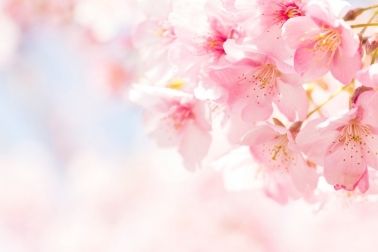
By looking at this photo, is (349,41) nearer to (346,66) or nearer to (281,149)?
(346,66)

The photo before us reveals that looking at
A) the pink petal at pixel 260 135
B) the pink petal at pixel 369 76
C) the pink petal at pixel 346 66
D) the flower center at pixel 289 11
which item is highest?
the flower center at pixel 289 11

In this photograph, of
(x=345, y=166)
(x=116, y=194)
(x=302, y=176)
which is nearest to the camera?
(x=345, y=166)

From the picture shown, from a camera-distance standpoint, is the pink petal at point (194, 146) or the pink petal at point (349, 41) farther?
the pink petal at point (194, 146)

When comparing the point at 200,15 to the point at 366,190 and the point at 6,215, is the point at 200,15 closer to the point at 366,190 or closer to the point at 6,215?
the point at 366,190

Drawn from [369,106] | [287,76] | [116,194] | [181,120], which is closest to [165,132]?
[181,120]

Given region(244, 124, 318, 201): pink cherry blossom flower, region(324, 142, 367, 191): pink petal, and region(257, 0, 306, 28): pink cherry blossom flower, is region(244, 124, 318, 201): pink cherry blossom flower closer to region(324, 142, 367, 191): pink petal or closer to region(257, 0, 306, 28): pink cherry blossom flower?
region(324, 142, 367, 191): pink petal

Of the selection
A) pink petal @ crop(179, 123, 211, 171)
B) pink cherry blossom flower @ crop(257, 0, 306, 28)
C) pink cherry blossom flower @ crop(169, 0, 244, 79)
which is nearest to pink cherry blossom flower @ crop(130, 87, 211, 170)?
pink petal @ crop(179, 123, 211, 171)

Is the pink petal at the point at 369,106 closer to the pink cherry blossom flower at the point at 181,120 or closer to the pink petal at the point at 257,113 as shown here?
the pink petal at the point at 257,113

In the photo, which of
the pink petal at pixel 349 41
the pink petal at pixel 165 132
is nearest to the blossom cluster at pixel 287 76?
the pink petal at pixel 349 41
